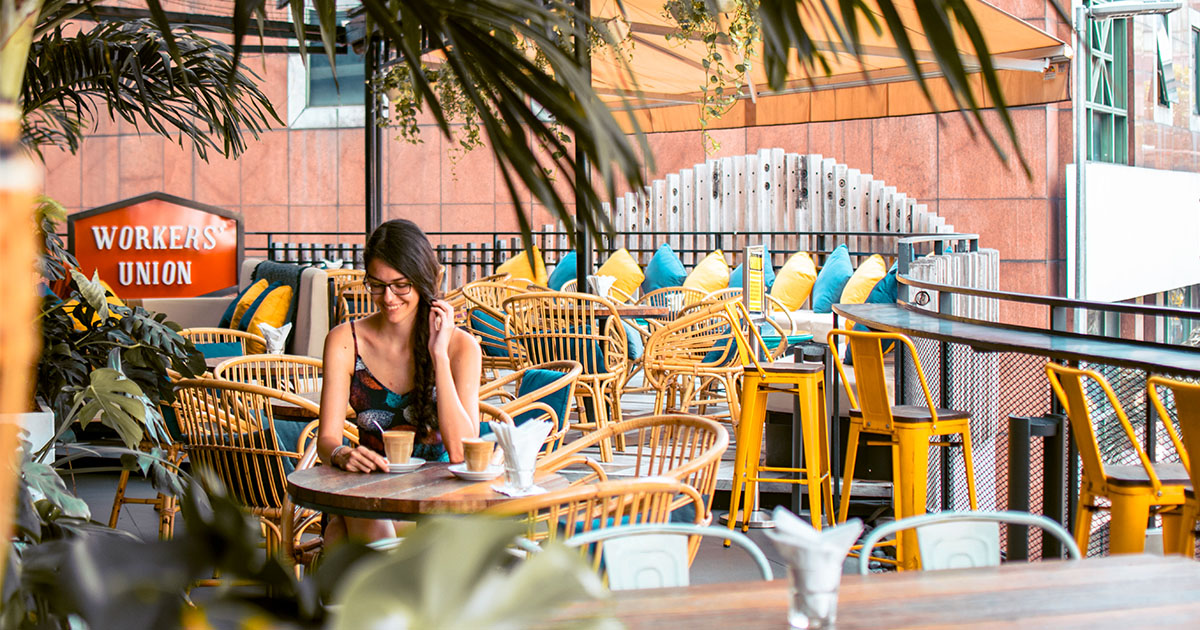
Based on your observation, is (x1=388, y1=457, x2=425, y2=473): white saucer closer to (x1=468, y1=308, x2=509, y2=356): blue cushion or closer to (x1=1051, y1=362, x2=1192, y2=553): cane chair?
(x1=1051, y1=362, x2=1192, y2=553): cane chair

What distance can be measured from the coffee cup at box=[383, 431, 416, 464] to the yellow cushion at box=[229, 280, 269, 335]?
547 cm

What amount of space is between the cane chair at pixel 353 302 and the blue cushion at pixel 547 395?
139 inches

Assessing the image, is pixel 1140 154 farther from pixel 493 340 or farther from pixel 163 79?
pixel 163 79

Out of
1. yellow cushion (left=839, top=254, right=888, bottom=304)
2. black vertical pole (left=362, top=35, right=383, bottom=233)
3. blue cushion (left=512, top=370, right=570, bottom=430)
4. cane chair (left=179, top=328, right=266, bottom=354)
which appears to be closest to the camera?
blue cushion (left=512, top=370, right=570, bottom=430)

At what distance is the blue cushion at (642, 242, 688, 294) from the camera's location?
10578 millimetres

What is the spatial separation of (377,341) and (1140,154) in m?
15.4

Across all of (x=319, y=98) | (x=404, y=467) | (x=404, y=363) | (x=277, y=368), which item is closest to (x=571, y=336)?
(x=277, y=368)

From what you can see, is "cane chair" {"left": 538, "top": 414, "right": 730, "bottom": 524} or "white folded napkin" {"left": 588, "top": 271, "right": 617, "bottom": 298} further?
"white folded napkin" {"left": 588, "top": 271, "right": 617, "bottom": 298}

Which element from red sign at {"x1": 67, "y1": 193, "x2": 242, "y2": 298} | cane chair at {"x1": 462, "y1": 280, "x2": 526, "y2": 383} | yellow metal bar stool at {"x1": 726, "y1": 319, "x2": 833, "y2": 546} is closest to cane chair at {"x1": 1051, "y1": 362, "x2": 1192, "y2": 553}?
yellow metal bar stool at {"x1": 726, "y1": 319, "x2": 833, "y2": 546}

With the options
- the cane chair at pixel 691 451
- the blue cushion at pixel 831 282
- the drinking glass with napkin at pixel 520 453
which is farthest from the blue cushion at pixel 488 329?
the blue cushion at pixel 831 282

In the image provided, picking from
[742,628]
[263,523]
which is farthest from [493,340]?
[742,628]

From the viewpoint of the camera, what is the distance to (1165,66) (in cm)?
1711

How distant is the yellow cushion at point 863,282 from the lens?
891 centimetres

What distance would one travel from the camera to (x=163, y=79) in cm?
409
